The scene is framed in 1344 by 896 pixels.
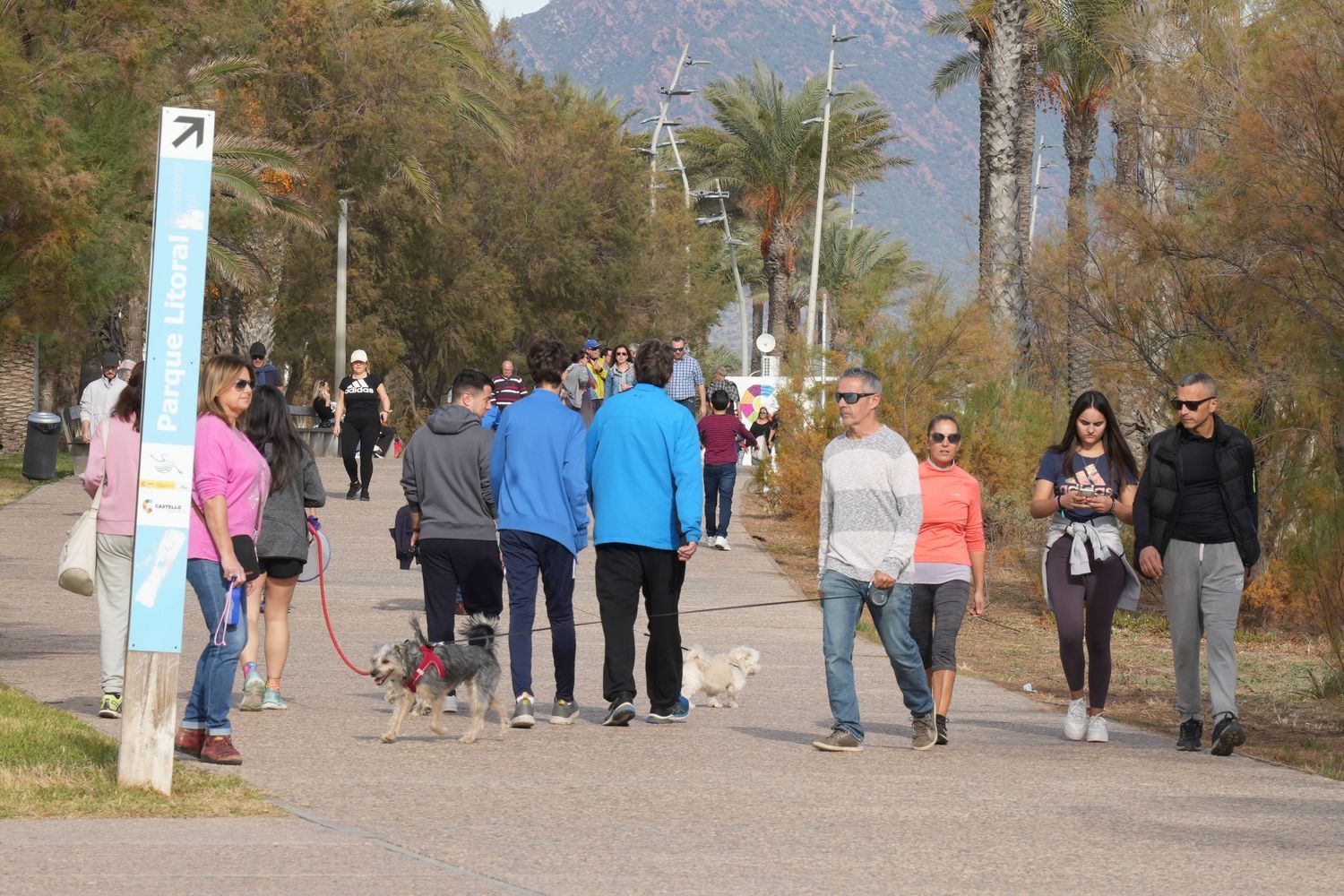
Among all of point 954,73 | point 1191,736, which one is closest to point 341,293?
point 954,73

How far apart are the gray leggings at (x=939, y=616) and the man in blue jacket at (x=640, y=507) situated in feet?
3.92

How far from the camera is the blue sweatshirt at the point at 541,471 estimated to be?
10.3 meters

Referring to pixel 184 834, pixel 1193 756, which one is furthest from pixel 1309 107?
pixel 184 834

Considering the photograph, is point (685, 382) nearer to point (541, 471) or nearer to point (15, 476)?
point (541, 471)

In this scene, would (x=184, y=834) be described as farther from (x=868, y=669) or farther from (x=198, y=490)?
(x=868, y=669)

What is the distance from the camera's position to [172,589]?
7844 millimetres

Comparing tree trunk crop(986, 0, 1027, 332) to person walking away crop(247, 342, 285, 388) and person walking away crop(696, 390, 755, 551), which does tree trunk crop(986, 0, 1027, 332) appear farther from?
person walking away crop(247, 342, 285, 388)

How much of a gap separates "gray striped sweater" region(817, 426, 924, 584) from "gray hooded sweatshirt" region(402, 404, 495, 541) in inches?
80.8

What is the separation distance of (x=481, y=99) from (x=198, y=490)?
38145mm

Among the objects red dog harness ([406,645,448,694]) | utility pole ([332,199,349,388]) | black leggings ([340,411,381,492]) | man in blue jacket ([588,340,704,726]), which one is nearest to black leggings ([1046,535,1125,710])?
man in blue jacket ([588,340,704,726])

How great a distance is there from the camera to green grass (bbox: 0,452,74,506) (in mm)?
24406

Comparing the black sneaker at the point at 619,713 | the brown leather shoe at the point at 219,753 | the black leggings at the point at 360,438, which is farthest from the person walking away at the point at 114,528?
the black leggings at the point at 360,438

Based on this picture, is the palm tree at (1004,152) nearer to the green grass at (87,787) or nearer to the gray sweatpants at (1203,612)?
the gray sweatpants at (1203,612)

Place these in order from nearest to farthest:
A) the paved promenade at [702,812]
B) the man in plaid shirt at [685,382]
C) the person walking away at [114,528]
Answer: the paved promenade at [702,812], the person walking away at [114,528], the man in plaid shirt at [685,382]
